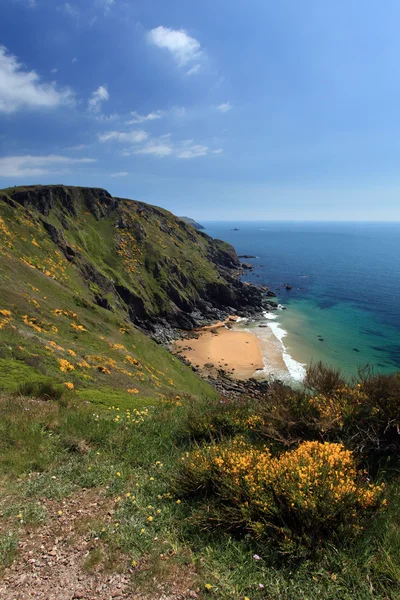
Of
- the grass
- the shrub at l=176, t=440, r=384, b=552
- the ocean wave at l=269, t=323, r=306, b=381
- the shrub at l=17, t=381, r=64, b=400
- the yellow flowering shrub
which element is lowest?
the ocean wave at l=269, t=323, r=306, b=381

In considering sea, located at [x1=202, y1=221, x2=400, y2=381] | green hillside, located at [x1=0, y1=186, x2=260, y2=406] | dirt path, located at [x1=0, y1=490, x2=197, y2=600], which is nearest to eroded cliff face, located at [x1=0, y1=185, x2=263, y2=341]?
green hillside, located at [x1=0, y1=186, x2=260, y2=406]

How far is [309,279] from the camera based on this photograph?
13350cm

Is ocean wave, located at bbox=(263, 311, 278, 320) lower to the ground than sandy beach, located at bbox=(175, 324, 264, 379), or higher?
higher

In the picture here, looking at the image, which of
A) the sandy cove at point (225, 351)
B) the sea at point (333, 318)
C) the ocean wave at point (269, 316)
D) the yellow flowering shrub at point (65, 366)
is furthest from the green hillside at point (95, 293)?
the sea at point (333, 318)

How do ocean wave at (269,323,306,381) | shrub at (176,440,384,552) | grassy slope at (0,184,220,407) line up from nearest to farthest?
shrub at (176,440,384,552) → grassy slope at (0,184,220,407) → ocean wave at (269,323,306,381)

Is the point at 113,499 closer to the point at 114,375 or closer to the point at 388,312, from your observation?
the point at 114,375

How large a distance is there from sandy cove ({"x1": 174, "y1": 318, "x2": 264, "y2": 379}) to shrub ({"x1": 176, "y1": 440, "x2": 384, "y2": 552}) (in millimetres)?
46655

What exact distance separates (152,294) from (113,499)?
231 ft

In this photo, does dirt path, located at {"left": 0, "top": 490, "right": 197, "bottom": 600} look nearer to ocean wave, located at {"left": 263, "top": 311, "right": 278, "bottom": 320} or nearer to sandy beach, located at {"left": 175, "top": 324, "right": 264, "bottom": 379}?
sandy beach, located at {"left": 175, "top": 324, "right": 264, "bottom": 379}

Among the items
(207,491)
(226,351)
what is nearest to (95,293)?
(226,351)

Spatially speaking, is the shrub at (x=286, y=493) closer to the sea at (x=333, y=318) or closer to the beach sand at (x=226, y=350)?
the sea at (x=333, y=318)

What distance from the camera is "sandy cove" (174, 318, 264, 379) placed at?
184ft

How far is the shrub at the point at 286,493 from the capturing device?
221 inches

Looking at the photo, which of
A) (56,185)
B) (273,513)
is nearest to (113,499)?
(273,513)
